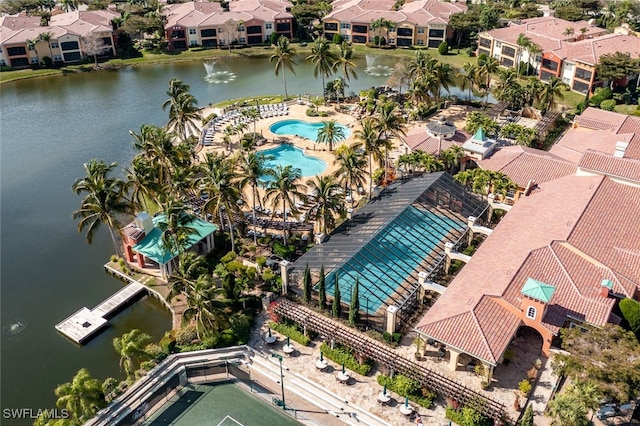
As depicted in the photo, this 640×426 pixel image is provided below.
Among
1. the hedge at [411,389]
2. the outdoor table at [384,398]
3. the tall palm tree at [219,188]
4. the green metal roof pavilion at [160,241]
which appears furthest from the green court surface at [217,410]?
the tall palm tree at [219,188]

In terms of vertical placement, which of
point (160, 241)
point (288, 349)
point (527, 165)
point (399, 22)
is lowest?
point (288, 349)

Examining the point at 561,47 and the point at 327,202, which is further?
the point at 561,47

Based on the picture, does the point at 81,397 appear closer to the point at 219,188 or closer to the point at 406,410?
the point at 219,188

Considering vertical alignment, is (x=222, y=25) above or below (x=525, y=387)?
above

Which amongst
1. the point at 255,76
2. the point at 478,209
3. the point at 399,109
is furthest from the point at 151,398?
the point at 255,76

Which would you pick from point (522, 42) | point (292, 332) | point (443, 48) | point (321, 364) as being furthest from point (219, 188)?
point (443, 48)

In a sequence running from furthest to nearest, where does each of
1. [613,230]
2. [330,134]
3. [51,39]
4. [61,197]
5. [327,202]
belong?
[51,39], [330,134], [61,197], [327,202], [613,230]

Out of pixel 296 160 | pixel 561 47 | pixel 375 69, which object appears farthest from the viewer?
pixel 375 69

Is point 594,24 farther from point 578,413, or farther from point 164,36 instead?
point 578,413
